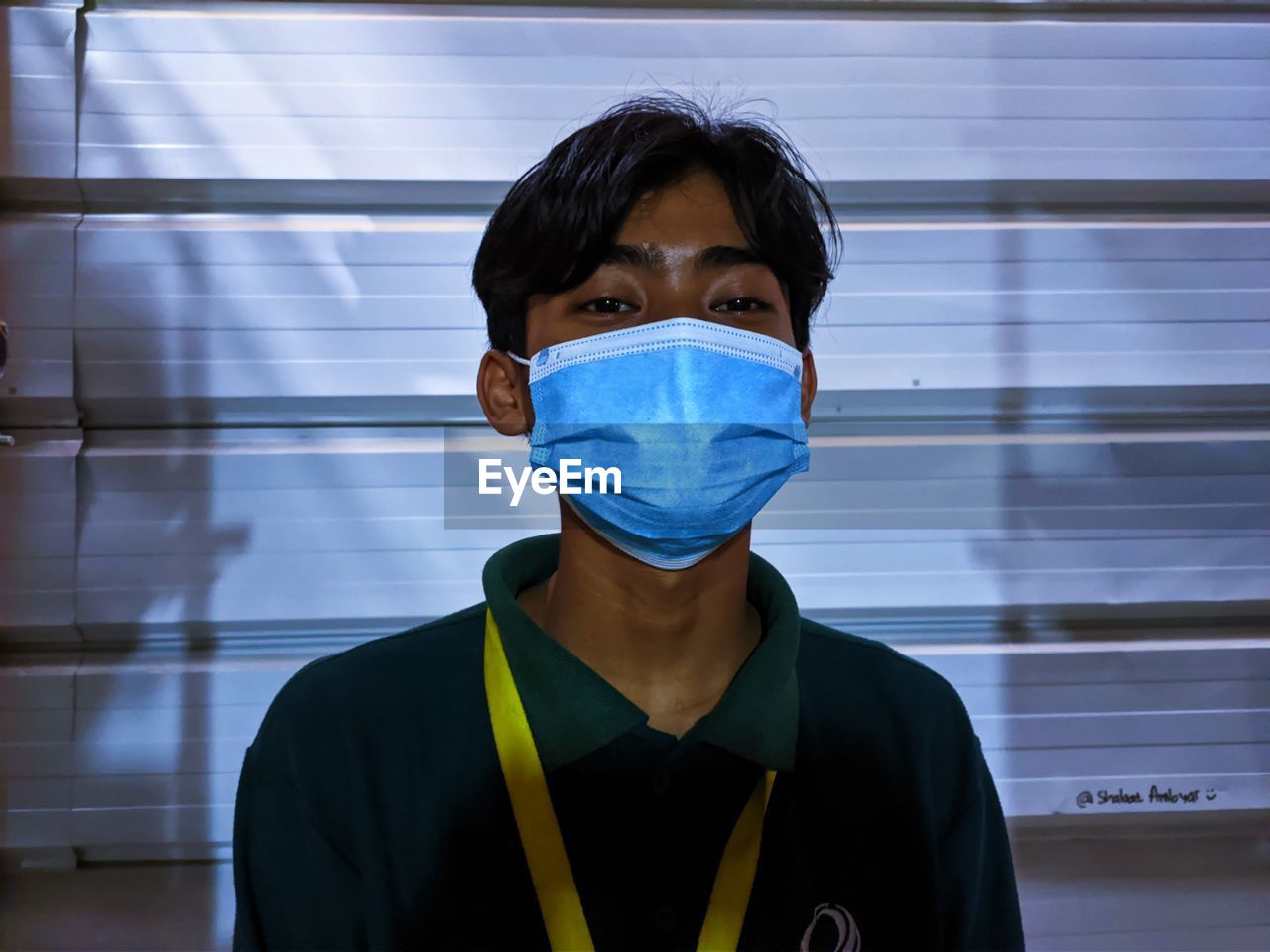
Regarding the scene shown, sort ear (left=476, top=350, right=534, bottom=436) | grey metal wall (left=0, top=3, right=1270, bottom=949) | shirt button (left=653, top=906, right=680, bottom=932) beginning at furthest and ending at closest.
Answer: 1. grey metal wall (left=0, top=3, right=1270, bottom=949)
2. ear (left=476, top=350, right=534, bottom=436)
3. shirt button (left=653, top=906, right=680, bottom=932)

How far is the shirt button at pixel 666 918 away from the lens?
114 cm

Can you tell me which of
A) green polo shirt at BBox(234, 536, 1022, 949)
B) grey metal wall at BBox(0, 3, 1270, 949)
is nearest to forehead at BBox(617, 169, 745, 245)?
green polo shirt at BBox(234, 536, 1022, 949)

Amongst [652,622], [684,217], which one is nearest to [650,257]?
[684,217]

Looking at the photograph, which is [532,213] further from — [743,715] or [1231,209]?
[1231,209]

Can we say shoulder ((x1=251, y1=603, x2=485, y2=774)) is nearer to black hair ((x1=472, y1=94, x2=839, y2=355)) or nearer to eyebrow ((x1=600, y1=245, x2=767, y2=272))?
black hair ((x1=472, y1=94, x2=839, y2=355))

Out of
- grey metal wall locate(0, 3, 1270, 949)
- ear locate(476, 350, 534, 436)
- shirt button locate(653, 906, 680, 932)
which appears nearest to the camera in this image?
shirt button locate(653, 906, 680, 932)

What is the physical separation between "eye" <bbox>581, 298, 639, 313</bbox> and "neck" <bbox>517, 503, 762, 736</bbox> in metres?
0.24

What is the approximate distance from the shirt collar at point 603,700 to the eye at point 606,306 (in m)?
0.34

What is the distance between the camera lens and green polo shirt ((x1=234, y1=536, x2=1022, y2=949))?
1.17m

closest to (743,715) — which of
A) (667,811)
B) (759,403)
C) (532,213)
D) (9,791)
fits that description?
(667,811)

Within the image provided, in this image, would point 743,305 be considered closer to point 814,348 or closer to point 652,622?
point 652,622

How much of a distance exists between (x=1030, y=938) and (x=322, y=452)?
5.09ft

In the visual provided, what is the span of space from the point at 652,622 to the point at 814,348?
2.68 feet

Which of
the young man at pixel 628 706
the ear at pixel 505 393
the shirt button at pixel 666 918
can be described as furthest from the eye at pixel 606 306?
the shirt button at pixel 666 918
